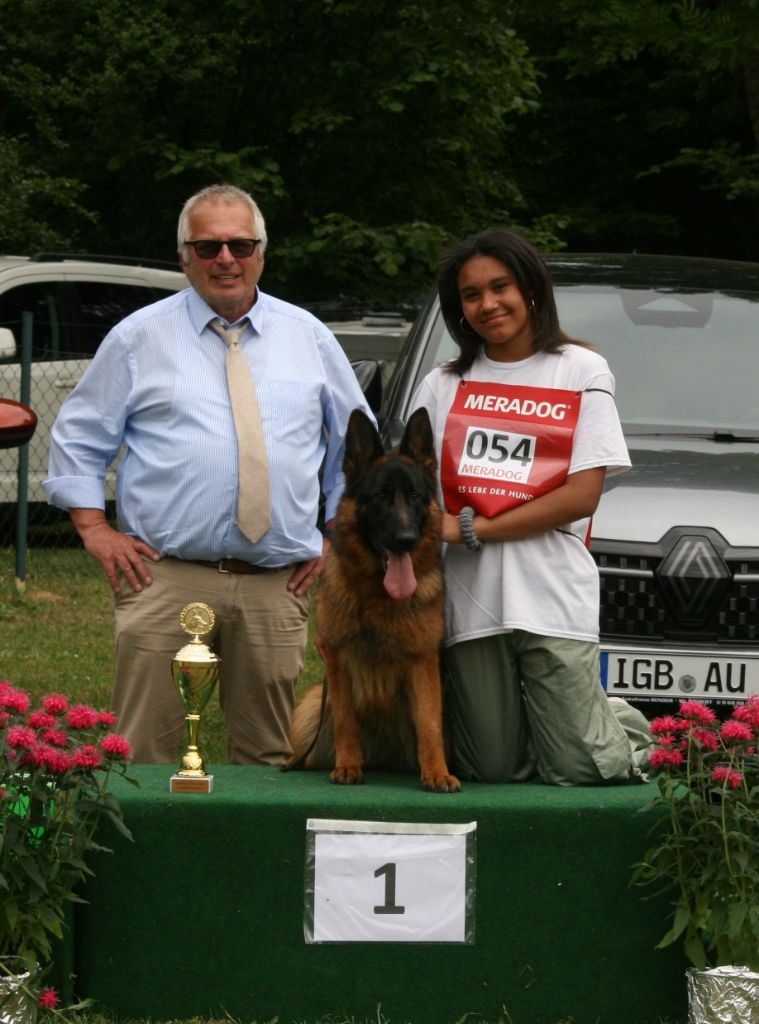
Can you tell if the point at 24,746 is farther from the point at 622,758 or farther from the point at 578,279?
the point at 578,279

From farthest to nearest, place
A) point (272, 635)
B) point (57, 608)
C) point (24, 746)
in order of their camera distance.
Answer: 1. point (57, 608)
2. point (272, 635)
3. point (24, 746)

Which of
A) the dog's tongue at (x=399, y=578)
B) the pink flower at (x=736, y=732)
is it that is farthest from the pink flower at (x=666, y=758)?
the dog's tongue at (x=399, y=578)

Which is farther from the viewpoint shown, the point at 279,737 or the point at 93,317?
the point at 93,317

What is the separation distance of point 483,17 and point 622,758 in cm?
1164

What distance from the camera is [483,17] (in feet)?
47.9

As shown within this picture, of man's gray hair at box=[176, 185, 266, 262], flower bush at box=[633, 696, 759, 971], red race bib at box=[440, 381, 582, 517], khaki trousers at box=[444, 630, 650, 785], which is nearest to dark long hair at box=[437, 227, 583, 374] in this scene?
A: red race bib at box=[440, 381, 582, 517]

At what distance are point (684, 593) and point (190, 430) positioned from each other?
1.87 m

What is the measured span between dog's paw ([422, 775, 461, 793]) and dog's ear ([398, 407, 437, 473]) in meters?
0.81

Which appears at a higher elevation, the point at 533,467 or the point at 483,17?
the point at 483,17

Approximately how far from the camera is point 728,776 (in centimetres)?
368

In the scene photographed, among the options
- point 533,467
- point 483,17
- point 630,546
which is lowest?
point 630,546

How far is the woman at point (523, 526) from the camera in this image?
4.22 meters

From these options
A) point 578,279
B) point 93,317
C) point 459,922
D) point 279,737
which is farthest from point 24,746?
point 93,317

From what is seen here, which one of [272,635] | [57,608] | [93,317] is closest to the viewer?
[272,635]
